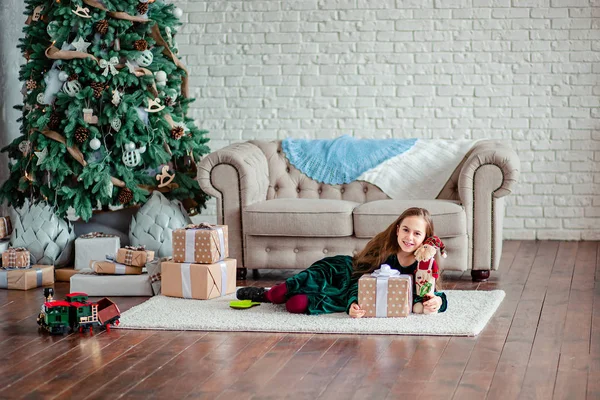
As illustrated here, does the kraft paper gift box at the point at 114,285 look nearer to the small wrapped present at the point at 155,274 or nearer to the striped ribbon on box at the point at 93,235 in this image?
the small wrapped present at the point at 155,274

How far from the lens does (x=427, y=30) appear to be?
6297 mm

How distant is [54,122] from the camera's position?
4.99 m

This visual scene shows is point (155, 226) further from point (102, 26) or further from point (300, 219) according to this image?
point (102, 26)

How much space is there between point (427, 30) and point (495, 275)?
2081 mm

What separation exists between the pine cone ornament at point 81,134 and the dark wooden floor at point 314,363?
120 centimetres

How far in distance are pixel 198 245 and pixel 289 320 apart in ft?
2.32

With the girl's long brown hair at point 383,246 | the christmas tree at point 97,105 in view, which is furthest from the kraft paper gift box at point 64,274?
the girl's long brown hair at point 383,246

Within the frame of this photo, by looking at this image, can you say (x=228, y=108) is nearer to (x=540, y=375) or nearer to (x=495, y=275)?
(x=495, y=275)

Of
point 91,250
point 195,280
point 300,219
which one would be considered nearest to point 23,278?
point 91,250

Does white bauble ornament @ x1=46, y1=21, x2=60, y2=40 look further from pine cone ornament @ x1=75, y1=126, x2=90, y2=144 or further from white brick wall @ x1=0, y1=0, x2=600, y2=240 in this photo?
white brick wall @ x1=0, y1=0, x2=600, y2=240

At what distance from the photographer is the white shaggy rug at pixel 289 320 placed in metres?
3.59

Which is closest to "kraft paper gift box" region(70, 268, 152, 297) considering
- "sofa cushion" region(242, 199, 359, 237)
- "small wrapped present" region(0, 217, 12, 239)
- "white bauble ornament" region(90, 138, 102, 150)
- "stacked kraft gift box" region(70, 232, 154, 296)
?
"stacked kraft gift box" region(70, 232, 154, 296)

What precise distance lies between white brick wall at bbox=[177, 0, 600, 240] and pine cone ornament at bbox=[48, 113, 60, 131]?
5.75 feet

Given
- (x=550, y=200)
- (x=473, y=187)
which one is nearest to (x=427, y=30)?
(x=550, y=200)
